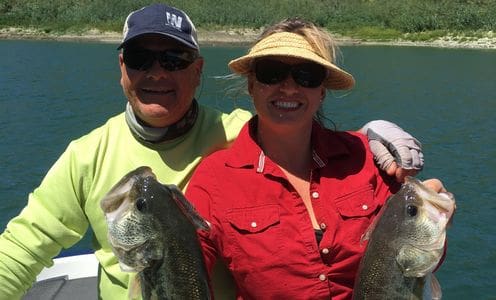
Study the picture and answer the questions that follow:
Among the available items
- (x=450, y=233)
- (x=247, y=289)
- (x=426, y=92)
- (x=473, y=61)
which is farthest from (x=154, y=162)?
(x=473, y=61)

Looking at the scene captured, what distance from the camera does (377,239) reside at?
10.2 ft

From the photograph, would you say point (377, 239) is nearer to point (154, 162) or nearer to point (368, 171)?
point (368, 171)

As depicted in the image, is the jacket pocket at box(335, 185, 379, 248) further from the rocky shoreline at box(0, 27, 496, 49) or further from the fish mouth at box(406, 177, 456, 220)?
the rocky shoreline at box(0, 27, 496, 49)

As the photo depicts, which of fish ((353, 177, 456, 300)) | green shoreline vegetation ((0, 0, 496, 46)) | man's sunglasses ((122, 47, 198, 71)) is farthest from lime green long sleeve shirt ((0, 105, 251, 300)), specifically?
green shoreline vegetation ((0, 0, 496, 46))

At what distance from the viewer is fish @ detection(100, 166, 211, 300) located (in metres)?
2.83

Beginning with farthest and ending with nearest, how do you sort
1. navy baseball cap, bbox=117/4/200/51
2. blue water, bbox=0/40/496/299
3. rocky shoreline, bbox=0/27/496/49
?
rocky shoreline, bbox=0/27/496/49 < blue water, bbox=0/40/496/299 < navy baseball cap, bbox=117/4/200/51

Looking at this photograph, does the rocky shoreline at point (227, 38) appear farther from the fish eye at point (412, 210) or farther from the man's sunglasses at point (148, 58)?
the fish eye at point (412, 210)

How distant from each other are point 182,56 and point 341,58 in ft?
3.36

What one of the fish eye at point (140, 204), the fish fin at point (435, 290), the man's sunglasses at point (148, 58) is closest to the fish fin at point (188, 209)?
the fish eye at point (140, 204)

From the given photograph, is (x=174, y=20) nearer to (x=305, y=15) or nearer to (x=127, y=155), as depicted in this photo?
(x=127, y=155)

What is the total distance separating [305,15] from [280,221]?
80447 mm

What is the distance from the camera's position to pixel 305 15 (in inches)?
3189

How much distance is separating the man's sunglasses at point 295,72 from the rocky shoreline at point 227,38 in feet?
214

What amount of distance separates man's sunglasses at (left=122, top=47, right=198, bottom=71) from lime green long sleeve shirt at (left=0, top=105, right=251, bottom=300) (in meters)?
0.45
